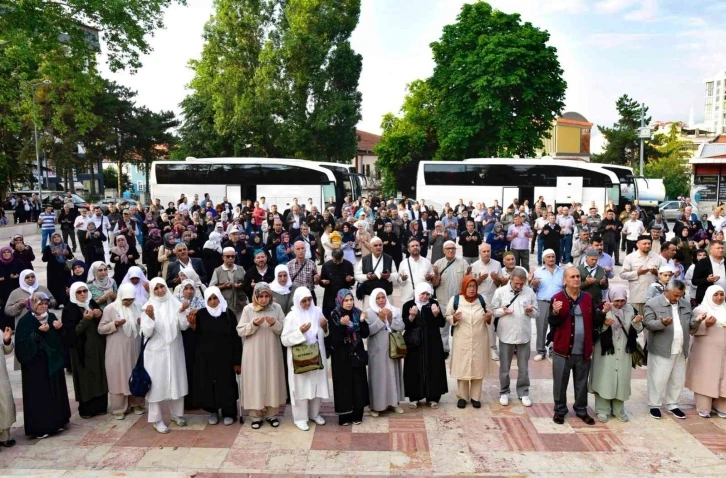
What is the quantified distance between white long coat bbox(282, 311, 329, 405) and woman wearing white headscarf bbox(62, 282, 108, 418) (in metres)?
1.97

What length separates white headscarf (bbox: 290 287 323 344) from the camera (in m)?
6.26

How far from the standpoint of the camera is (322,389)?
6.38 m

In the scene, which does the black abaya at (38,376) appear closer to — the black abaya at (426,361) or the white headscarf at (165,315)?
the white headscarf at (165,315)

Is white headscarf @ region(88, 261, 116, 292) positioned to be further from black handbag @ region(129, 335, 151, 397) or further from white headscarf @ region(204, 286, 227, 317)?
white headscarf @ region(204, 286, 227, 317)

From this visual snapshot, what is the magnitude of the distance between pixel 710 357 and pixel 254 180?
23344mm

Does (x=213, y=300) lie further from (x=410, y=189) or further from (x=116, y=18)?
(x=410, y=189)

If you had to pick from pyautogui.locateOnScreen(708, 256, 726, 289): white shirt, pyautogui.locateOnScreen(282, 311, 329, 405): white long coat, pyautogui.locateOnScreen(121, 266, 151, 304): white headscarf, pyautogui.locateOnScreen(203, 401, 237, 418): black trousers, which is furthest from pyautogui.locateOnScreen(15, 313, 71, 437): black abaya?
pyautogui.locateOnScreen(708, 256, 726, 289): white shirt

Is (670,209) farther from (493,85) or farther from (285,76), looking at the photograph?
(285,76)

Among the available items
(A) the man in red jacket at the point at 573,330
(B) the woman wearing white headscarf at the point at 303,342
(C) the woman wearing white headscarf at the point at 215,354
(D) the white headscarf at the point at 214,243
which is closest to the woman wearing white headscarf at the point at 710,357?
(A) the man in red jacket at the point at 573,330

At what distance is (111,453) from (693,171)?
28981mm

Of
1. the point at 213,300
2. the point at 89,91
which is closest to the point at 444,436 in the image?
the point at 213,300

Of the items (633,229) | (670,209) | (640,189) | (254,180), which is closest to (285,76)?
(254,180)

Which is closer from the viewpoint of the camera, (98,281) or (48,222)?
(98,281)

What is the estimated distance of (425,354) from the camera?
673 cm
